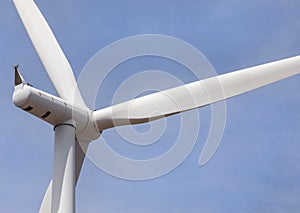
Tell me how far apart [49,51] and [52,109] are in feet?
11.5

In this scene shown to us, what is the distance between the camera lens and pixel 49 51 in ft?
62.7

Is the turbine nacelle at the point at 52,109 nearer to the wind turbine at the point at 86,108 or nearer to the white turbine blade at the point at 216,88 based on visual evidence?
the wind turbine at the point at 86,108

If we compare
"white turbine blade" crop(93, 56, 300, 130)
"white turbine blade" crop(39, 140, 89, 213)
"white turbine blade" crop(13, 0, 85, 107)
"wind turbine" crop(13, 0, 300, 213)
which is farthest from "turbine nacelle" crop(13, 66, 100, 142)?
"white turbine blade" crop(93, 56, 300, 130)

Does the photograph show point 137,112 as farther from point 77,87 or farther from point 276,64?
point 276,64

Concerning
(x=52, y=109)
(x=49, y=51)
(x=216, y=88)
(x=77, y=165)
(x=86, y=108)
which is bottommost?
(x=77, y=165)

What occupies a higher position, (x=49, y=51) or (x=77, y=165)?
(x=49, y=51)

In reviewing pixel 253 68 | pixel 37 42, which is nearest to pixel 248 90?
pixel 253 68

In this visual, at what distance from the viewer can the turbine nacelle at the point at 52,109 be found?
50.4 ft

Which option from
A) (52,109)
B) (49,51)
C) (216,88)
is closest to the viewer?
(52,109)

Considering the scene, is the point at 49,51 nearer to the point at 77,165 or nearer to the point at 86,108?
the point at 86,108

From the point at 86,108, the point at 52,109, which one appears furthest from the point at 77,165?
the point at 52,109

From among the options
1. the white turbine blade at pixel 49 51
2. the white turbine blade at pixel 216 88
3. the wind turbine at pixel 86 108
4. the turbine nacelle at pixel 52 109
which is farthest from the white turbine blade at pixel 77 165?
the white turbine blade at pixel 216 88

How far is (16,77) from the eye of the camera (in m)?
15.5

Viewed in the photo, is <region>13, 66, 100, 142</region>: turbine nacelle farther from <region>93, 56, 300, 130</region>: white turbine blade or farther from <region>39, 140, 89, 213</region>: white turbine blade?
<region>93, 56, 300, 130</region>: white turbine blade
